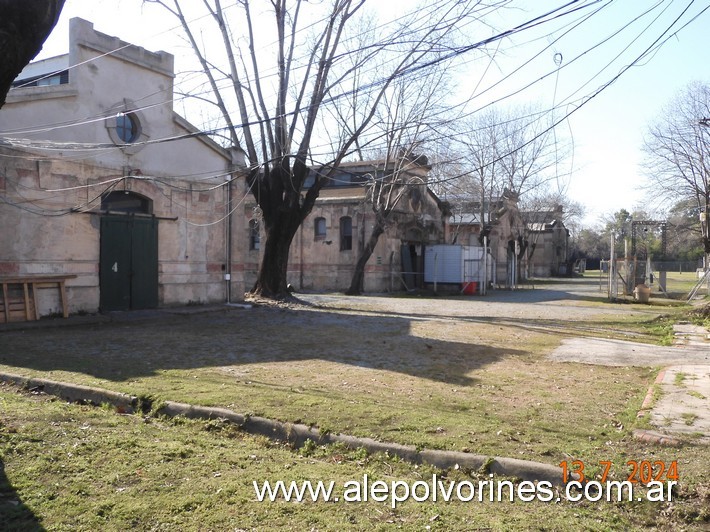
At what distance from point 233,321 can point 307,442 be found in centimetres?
1120

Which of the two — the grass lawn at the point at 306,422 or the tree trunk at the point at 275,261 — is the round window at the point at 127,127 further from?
the grass lawn at the point at 306,422

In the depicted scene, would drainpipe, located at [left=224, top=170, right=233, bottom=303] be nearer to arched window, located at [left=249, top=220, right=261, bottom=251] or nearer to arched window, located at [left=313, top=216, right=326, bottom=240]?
arched window, located at [left=313, top=216, right=326, bottom=240]

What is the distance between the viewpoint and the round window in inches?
674

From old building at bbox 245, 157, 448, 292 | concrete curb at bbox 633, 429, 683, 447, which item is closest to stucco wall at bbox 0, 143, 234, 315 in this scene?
old building at bbox 245, 157, 448, 292

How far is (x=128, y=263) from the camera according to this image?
17188mm

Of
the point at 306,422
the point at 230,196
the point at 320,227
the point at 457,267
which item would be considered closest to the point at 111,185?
the point at 230,196

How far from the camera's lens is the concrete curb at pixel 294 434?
4809 millimetres

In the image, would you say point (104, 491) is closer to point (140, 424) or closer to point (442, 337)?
point (140, 424)

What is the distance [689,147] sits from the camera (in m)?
29.3

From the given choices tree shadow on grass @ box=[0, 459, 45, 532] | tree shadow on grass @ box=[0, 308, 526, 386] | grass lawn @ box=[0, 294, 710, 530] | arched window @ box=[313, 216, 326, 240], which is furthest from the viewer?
arched window @ box=[313, 216, 326, 240]

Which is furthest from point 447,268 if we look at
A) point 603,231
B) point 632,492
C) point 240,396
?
point 603,231

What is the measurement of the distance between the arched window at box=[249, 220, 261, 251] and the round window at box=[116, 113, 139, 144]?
56.2 feet

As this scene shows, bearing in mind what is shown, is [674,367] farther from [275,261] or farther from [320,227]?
[320,227]

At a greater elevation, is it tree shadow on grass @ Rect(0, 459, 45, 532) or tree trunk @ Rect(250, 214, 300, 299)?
tree trunk @ Rect(250, 214, 300, 299)
